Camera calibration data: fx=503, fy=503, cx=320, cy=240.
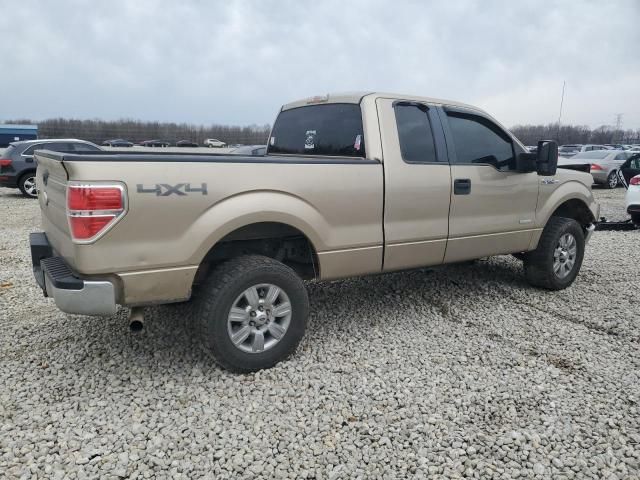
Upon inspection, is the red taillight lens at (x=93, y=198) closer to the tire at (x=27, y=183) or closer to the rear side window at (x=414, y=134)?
the rear side window at (x=414, y=134)

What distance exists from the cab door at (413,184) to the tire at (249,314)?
36.3 inches

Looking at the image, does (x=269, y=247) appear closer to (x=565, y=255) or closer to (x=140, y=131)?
(x=565, y=255)

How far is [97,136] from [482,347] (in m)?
57.4

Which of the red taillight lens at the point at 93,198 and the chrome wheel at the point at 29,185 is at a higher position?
the red taillight lens at the point at 93,198

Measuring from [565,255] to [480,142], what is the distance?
1746 mm

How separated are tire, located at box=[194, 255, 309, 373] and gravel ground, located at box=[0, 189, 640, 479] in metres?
0.16

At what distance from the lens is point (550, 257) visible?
521cm

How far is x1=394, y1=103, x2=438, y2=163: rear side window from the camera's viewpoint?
407cm

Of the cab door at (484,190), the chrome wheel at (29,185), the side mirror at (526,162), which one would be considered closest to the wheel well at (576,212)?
the cab door at (484,190)

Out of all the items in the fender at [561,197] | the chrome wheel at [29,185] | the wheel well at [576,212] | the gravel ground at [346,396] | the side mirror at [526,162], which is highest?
the side mirror at [526,162]

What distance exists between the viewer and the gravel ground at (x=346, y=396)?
258cm

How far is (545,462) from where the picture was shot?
258 centimetres

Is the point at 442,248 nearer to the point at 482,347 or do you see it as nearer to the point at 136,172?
the point at 482,347

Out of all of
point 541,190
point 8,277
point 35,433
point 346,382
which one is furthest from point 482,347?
point 8,277
